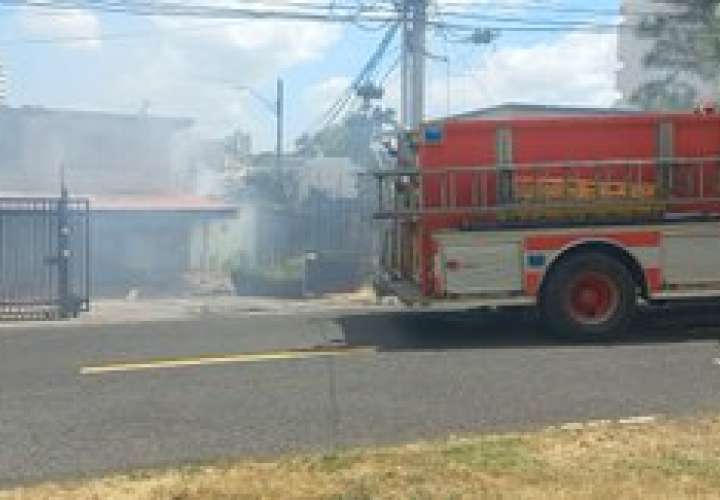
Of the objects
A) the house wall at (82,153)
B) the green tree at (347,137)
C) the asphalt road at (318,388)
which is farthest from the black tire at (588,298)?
the green tree at (347,137)

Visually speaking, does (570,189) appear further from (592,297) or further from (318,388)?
(318,388)

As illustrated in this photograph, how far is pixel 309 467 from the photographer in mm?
7418

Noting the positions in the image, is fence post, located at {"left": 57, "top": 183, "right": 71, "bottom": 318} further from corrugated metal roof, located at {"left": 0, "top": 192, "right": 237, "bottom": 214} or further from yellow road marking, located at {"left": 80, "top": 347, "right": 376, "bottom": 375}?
corrugated metal roof, located at {"left": 0, "top": 192, "right": 237, "bottom": 214}

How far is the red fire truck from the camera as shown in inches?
515

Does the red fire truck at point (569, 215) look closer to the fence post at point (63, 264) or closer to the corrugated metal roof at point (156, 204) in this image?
the fence post at point (63, 264)

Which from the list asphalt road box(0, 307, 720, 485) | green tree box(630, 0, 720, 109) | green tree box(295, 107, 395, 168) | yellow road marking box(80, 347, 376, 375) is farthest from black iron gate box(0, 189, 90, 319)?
green tree box(295, 107, 395, 168)

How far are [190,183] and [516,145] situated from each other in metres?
44.9

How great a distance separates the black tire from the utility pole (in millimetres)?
19360

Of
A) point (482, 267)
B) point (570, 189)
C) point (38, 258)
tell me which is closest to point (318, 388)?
point (482, 267)

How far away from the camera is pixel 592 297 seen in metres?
13.2

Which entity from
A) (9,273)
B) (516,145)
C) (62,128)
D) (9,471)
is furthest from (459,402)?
(62,128)

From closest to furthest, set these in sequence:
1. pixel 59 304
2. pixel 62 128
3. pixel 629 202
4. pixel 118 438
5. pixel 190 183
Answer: pixel 118 438, pixel 629 202, pixel 59 304, pixel 62 128, pixel 190 183

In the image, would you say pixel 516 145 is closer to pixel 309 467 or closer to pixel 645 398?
pixel 645 398

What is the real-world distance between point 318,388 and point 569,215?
13.4ft
